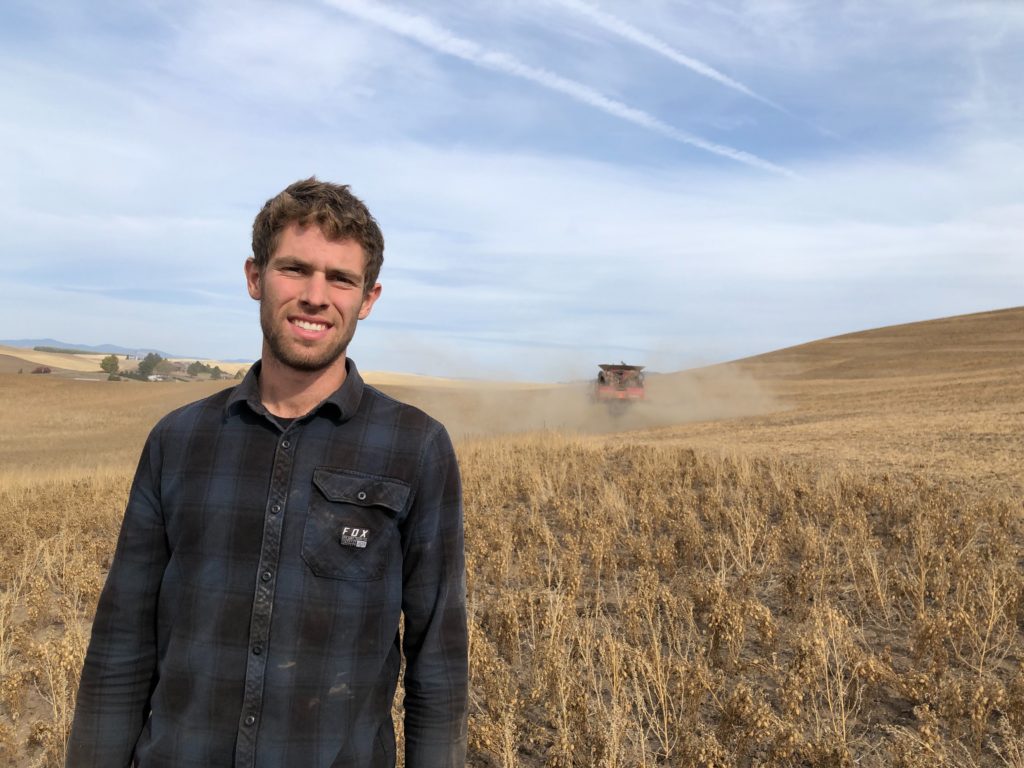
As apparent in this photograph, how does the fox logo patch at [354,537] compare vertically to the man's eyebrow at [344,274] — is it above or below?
below

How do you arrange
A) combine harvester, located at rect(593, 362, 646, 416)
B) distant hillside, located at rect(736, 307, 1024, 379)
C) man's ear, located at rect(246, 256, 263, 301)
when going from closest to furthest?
man's ear, located at rect(246, 256, 263, 301) < combine harvester, located at rect(593, 362, 646, 416) < distant hillside, located at rect(736, 307, 1024, 379)

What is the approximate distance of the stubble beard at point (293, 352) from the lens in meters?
1.76

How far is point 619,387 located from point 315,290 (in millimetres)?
26742

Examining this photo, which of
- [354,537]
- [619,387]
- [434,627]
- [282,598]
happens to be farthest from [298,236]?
[619,387]

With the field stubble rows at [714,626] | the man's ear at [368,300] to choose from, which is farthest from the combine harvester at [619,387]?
the man's ear at [368,300]

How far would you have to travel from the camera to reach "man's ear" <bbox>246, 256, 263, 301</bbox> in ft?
6.22

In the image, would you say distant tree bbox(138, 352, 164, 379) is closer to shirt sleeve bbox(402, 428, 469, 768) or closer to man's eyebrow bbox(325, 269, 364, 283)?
man's eyebrow bbox(325, 269, 364, 283)

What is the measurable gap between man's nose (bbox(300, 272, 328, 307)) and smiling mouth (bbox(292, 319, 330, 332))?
52 mm

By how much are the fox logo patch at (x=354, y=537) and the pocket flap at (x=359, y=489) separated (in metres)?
0.06

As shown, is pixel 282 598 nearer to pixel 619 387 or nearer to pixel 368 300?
pixel 368 300

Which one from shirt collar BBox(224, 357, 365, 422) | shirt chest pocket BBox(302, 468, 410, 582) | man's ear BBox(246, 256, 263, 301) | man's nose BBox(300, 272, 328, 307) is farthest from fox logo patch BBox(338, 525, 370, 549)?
man's ear BBox(246, 256, 263, 301)

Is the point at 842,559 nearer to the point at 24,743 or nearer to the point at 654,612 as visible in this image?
the point at 654,612

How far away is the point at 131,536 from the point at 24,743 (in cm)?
329

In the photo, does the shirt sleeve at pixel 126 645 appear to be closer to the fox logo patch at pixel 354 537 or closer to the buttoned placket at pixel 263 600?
the buttoned placket at pixel 263 600
